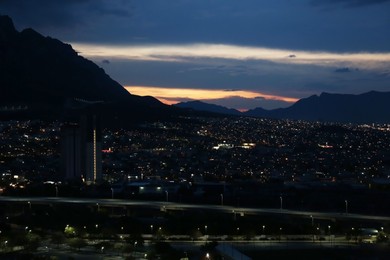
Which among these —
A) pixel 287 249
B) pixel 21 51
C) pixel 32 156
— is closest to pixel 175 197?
pixel 287 249

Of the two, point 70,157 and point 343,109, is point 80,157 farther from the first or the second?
point 343,109

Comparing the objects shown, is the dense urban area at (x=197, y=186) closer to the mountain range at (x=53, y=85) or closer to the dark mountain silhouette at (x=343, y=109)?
the mountain range at (x=53, y=85)

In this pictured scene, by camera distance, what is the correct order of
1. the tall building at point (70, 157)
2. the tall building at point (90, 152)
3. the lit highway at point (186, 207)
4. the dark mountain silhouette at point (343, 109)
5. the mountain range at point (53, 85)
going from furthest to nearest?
1. the dark mountain silhouette at point (343, 109)
2. the mountain range at point (53, 85)
3. the tall building at point (90, 152)
4. the tall building at point (70, 157)
5. the lit highway at point (186, 207)

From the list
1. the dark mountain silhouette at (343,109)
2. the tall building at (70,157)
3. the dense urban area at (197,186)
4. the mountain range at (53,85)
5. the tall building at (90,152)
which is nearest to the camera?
the dense urban area at (197,186)

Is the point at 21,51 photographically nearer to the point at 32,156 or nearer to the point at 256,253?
the point at 32,156

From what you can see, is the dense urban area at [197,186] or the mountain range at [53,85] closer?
the dense urban area at [197,186]

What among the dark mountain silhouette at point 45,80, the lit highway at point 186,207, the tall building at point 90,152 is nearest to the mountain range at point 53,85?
the dark mountain silhouette at point 45,80

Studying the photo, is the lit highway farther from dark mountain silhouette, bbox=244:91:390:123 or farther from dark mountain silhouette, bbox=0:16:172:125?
dark mountain silhouette, bbox=244:91:390:123
